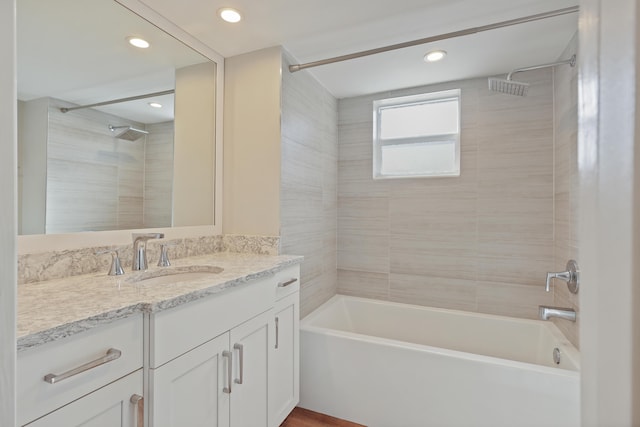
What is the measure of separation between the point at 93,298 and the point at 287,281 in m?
0.92

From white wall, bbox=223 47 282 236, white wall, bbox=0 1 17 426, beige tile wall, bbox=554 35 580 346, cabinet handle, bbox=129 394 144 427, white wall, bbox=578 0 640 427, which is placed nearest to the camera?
white wall, bbox=578 0 640 427

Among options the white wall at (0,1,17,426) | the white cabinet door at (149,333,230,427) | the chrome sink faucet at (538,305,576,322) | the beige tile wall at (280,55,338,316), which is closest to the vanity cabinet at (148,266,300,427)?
the white cabinet door at (149,333,230,427)

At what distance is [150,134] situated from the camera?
1.68m

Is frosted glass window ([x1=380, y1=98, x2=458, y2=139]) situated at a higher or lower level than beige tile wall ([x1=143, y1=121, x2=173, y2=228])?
higher

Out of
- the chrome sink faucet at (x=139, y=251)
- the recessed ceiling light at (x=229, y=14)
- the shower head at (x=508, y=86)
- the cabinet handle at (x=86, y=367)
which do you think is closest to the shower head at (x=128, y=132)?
the chrome sink faucet at (x=139, y=251)

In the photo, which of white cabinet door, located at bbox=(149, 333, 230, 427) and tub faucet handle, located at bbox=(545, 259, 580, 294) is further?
tub faucet handle, located at bbox=(545, 259, 580, 294)

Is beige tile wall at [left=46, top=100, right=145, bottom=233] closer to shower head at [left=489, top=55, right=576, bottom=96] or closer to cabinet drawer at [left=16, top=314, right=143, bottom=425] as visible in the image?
cabinet drawer at [left=16, top=314, right=143, bottom=425]

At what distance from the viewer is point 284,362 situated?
1648 mm

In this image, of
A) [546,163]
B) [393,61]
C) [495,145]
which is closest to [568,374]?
[546,163]

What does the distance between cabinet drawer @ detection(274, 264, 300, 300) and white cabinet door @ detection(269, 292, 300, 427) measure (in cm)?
3

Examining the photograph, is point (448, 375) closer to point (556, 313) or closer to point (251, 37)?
point (556, 313)

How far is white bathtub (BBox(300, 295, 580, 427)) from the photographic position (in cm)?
147

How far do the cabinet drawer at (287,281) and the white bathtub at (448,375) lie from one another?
39 centimetres

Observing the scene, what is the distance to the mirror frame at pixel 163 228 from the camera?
3.93 ft
